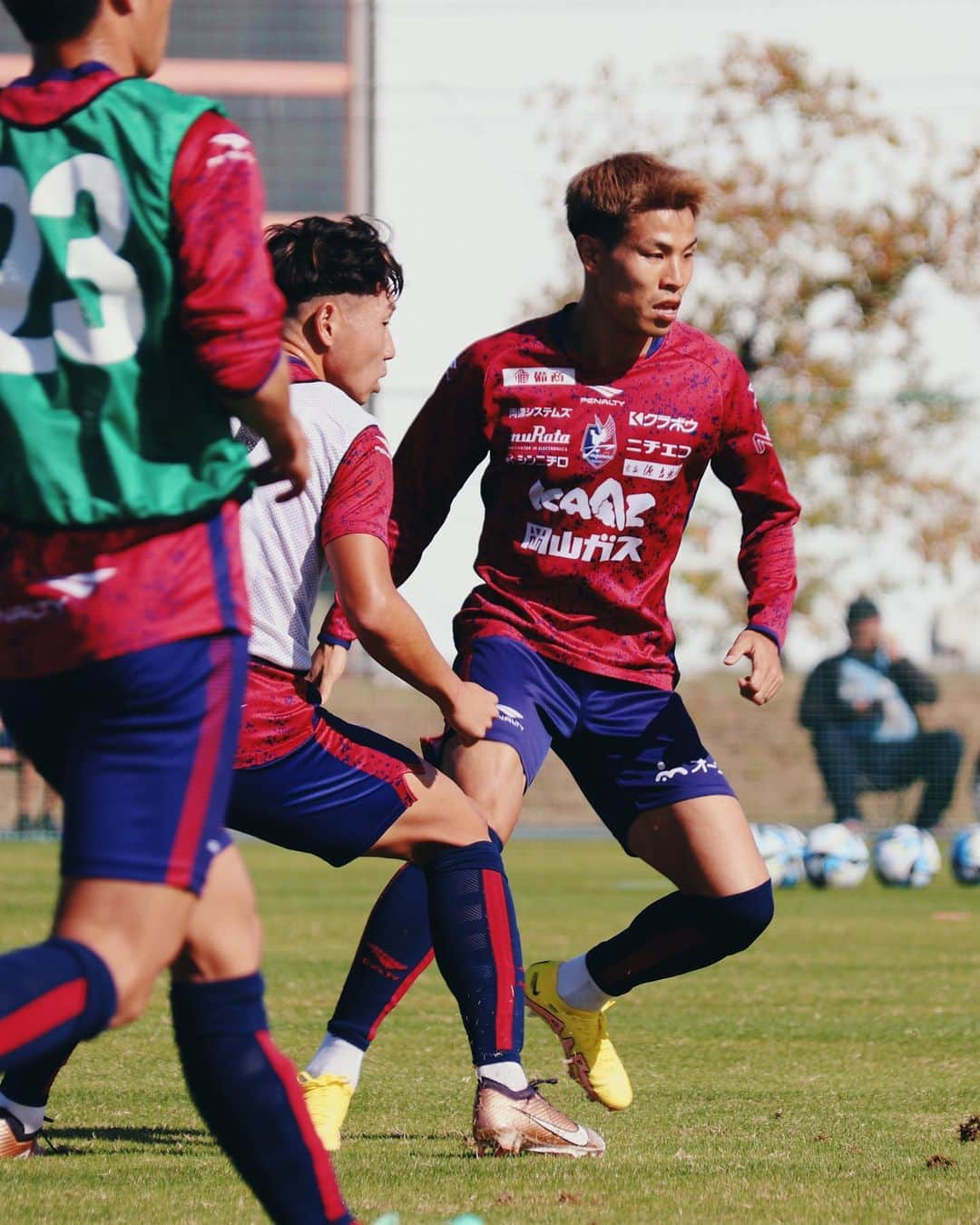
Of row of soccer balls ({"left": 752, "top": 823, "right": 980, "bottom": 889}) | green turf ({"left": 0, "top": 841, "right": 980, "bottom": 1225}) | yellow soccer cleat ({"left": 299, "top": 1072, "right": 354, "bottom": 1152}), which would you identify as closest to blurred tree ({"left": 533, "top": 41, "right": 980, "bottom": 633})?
row of soccer balls ({"left": 752, "top": 823, "right": 980, "bottom": 889})

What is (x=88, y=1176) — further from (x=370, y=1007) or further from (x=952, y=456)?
(x=952, y=456)

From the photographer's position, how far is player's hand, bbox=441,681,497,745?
13.6 feet

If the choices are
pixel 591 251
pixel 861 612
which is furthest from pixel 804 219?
pixel 591 251

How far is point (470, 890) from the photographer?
469 centimetres

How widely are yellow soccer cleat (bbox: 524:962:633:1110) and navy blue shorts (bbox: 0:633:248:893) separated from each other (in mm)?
2469

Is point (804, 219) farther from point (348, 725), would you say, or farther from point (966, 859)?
point (348, 725)

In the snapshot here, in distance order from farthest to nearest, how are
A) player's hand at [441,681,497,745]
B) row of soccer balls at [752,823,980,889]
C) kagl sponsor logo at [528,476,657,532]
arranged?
row of soccer balls at [752,823,980,889]
kagl sponsor logo at [528,476,657,532]
player's hand at [441,681,497,745]

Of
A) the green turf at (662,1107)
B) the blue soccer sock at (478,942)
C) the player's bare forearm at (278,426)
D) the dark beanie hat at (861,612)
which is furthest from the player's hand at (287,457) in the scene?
the dark beanie hat at (861,612)

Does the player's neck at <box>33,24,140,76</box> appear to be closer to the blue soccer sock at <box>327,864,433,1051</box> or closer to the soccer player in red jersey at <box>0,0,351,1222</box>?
the soccer player in red jersey at <box>0,0,351,1222</box>

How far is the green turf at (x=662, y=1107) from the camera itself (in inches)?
164

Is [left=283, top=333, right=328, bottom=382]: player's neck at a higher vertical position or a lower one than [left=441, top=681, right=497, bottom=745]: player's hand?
higher

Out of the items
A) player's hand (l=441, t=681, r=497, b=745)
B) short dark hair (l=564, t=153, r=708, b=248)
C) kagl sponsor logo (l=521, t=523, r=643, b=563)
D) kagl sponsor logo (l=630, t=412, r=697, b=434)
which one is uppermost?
short dark hair (l=564, t=153, r=708, b=248)

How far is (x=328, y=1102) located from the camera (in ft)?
15.8

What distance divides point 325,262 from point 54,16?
1714 millimetres
